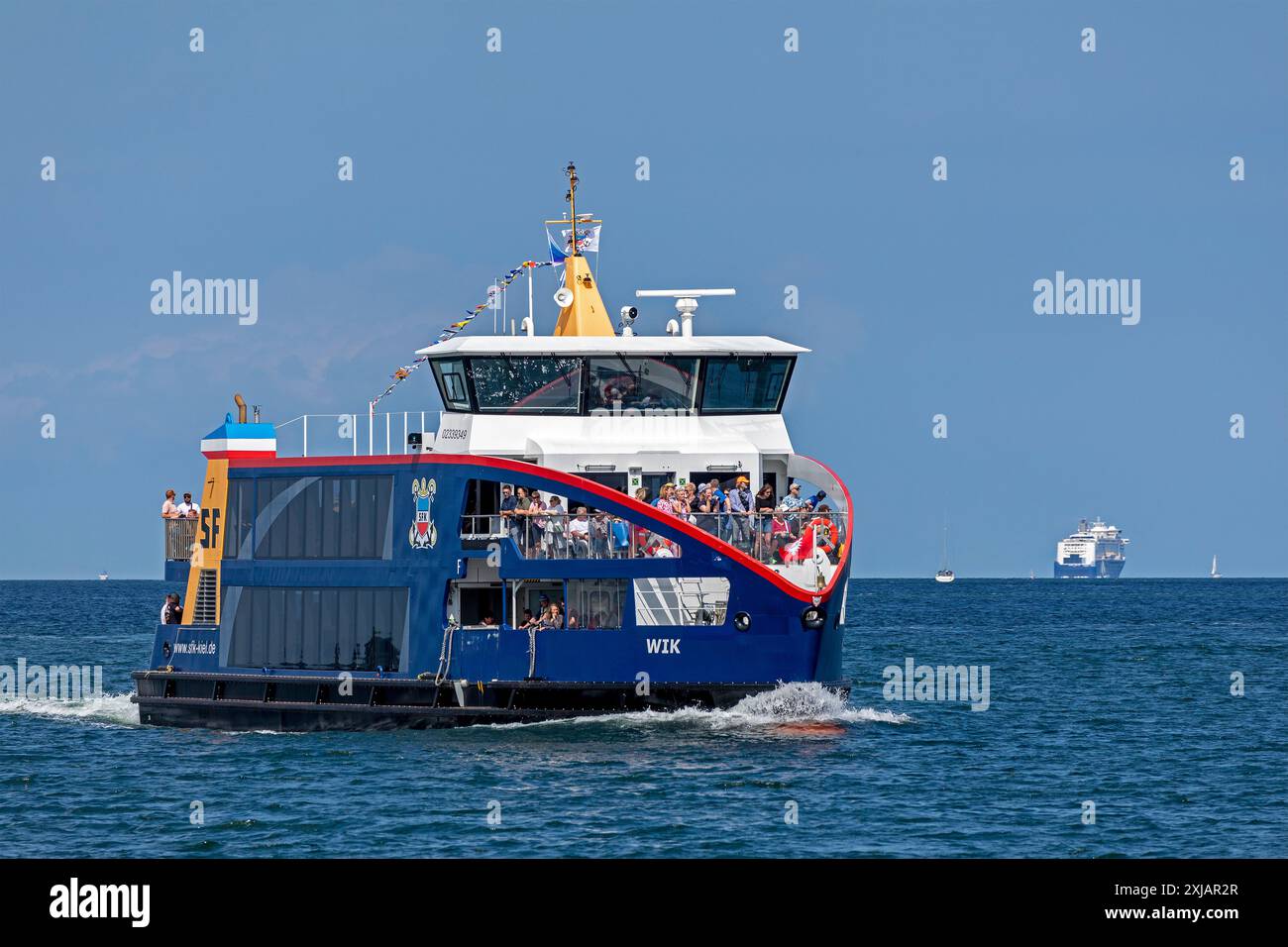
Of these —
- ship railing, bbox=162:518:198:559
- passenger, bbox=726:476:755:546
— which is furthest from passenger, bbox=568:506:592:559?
ship railing, bbox=162:518:198:559

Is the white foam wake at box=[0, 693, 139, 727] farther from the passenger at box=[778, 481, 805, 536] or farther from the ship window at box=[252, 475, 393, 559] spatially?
the passenger at box=[778, 481, 805, 536]

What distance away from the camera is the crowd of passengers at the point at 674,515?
2972 centimetres

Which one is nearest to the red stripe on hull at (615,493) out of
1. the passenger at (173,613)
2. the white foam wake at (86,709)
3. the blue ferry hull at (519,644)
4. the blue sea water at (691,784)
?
the blue ferry hull at (519,644)

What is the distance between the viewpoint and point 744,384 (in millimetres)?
33469

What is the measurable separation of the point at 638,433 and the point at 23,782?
1145 cm

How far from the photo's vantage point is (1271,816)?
25047 millimetres

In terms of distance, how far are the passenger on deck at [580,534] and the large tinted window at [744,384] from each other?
4.27 metres

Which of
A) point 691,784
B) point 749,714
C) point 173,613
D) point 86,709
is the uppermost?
point 173,613

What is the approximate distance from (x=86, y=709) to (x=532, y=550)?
14.6 meters

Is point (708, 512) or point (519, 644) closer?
point (519, 644)

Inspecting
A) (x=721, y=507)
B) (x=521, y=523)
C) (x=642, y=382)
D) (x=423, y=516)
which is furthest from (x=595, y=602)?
(x=642, y=382)

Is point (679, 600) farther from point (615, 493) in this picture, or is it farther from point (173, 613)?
point (173, 613)

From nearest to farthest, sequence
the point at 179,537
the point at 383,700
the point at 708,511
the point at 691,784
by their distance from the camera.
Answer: the point at 691,784 → the point at 708,511 → the point at 383,700 → the point at 179,537

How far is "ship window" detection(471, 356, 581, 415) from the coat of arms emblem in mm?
2437
